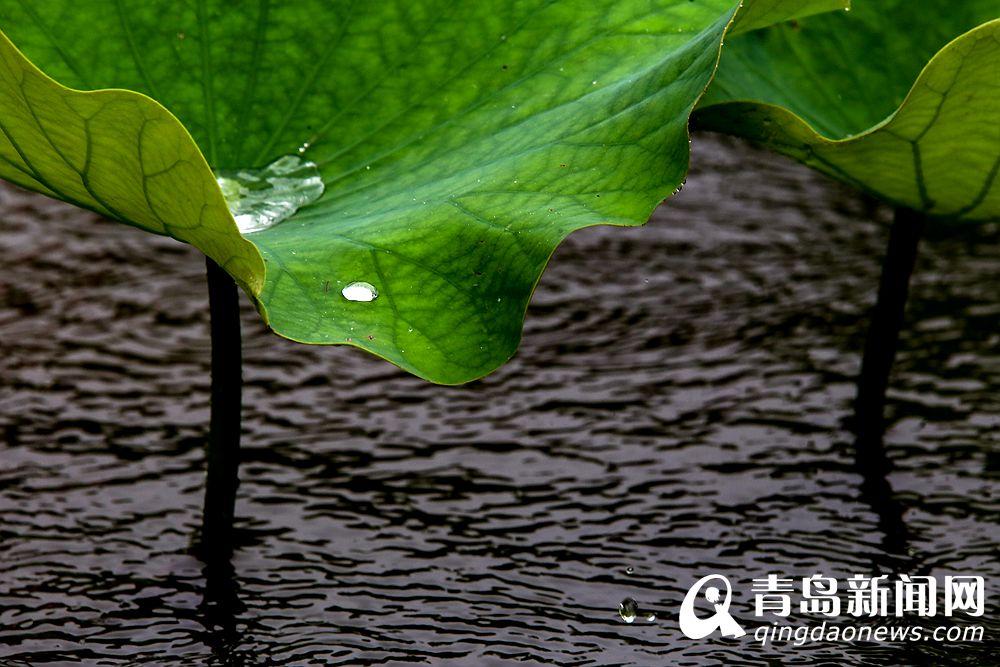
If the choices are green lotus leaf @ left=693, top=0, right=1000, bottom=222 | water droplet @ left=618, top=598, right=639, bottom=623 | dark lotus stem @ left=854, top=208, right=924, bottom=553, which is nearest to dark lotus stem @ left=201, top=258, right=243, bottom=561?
water droplet @ left=618, top=598, right=639, bottom=623

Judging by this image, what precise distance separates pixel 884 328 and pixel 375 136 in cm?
60

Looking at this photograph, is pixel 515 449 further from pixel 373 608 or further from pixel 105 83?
pixel 105 83

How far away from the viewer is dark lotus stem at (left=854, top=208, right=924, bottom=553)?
4.43 feet

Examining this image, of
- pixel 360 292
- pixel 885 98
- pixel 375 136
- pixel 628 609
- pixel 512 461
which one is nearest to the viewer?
pixel 360 292

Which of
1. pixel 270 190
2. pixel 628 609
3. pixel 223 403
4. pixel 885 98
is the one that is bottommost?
pixel 628 609

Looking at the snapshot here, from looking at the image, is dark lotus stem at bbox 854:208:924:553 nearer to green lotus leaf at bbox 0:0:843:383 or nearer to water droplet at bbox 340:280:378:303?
green lotus leaf at bbox 0:0:843:383

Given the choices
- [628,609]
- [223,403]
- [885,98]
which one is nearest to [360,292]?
[223,403]

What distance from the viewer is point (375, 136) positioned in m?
1.26

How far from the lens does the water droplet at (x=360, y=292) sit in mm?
1025

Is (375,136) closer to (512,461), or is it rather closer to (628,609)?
(512,461)

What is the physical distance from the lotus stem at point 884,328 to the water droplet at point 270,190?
621 mm

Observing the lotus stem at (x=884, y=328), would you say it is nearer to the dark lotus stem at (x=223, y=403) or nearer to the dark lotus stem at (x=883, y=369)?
the dark lotus stem at (x=883, y=369)

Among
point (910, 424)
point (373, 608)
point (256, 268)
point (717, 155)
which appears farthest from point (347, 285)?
point (717, 155)

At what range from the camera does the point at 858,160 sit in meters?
1.21
